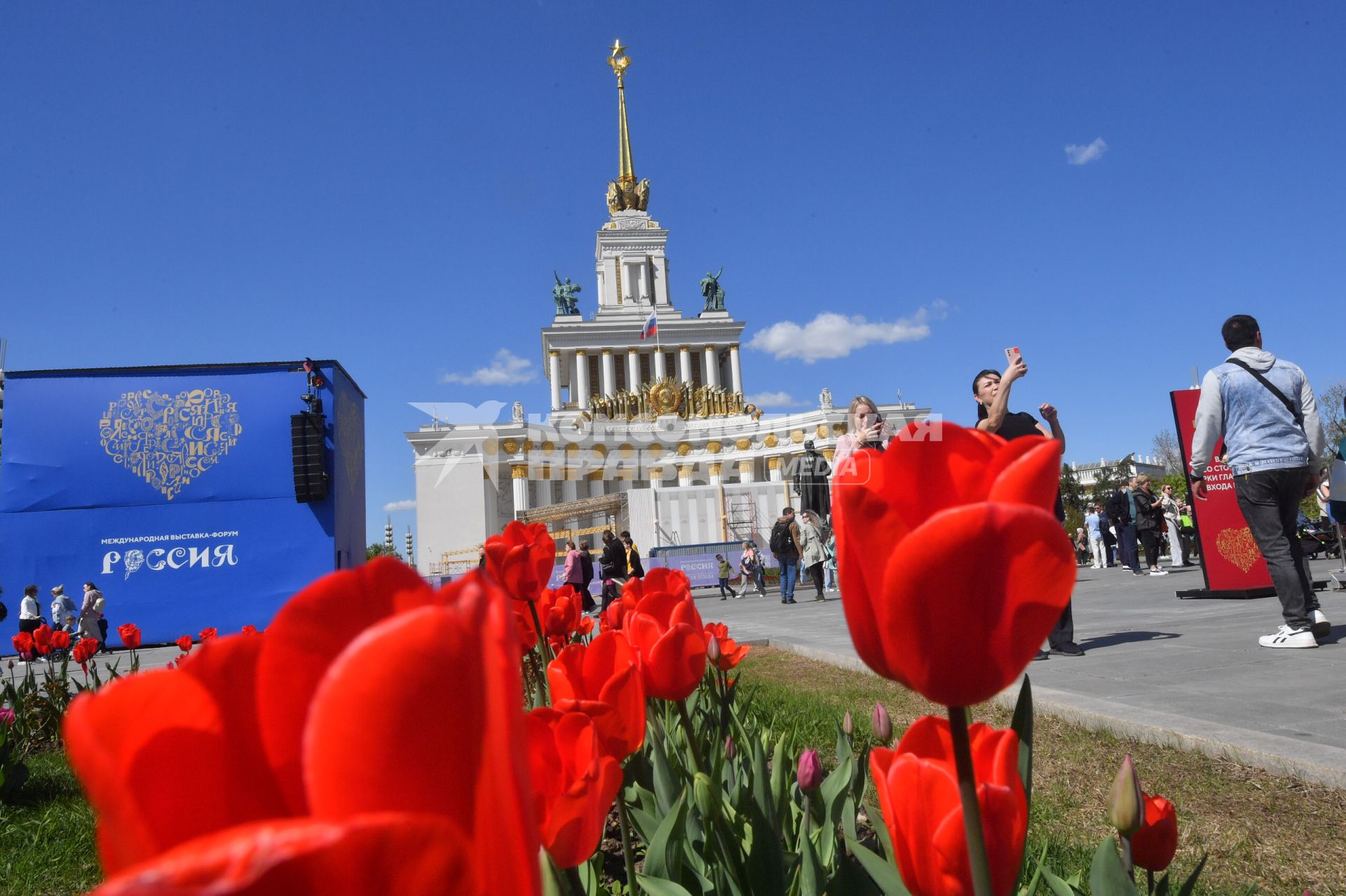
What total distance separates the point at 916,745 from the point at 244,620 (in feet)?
39.6

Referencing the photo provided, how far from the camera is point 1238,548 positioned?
23.6 ft

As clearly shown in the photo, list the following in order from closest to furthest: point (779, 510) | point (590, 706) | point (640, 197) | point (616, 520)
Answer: point (590, 706), point (779, 510), point (616, 520), point (640, 197)

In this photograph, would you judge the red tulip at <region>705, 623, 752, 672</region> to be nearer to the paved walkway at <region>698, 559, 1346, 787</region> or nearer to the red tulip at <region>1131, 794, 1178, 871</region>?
the red tulip at <region>1131, 794, 1178, 871</region>

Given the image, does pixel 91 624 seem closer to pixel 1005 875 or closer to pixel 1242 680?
pixel 1242 680

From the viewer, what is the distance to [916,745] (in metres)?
0.64

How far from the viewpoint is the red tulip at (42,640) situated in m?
3.78

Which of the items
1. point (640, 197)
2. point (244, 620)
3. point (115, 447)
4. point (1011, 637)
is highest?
point (640, 197)

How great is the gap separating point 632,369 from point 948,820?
47056 millimetres

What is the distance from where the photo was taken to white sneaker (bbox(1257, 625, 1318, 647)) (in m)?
3.85

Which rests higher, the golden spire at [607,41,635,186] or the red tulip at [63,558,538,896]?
the golden spire at [607,41,635,186]

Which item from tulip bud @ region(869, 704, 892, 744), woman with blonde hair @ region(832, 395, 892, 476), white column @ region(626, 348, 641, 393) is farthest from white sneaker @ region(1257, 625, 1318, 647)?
white column @ region(626, 348, 641, 393)

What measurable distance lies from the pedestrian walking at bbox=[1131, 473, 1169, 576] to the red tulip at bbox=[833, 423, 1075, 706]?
496 inches

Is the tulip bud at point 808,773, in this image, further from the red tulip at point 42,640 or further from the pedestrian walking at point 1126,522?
the pedestrian walking at point 1126,522

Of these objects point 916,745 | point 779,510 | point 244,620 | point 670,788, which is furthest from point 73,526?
point 779,510
